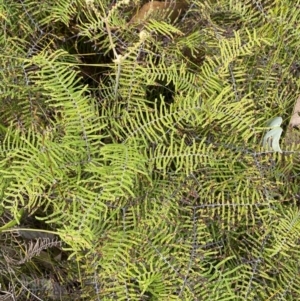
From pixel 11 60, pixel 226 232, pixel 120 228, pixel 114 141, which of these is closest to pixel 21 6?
pixel 11 60

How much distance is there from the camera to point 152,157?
80cm

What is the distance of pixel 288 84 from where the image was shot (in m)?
0.89

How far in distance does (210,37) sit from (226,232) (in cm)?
35

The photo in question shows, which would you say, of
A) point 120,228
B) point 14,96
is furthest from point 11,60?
point 120,228

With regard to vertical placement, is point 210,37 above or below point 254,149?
above

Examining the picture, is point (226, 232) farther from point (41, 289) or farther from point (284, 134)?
point (41, 289)

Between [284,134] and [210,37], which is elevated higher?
[210,37]

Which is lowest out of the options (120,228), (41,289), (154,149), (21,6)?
(41,289)

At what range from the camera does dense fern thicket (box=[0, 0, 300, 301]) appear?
76 centimetres

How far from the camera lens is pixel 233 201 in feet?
2.57

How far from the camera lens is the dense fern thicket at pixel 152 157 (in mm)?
758

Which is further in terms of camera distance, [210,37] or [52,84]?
[210,37]

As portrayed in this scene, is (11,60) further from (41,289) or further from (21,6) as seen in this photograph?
(41,289)

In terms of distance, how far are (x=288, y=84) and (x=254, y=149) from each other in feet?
0.52
